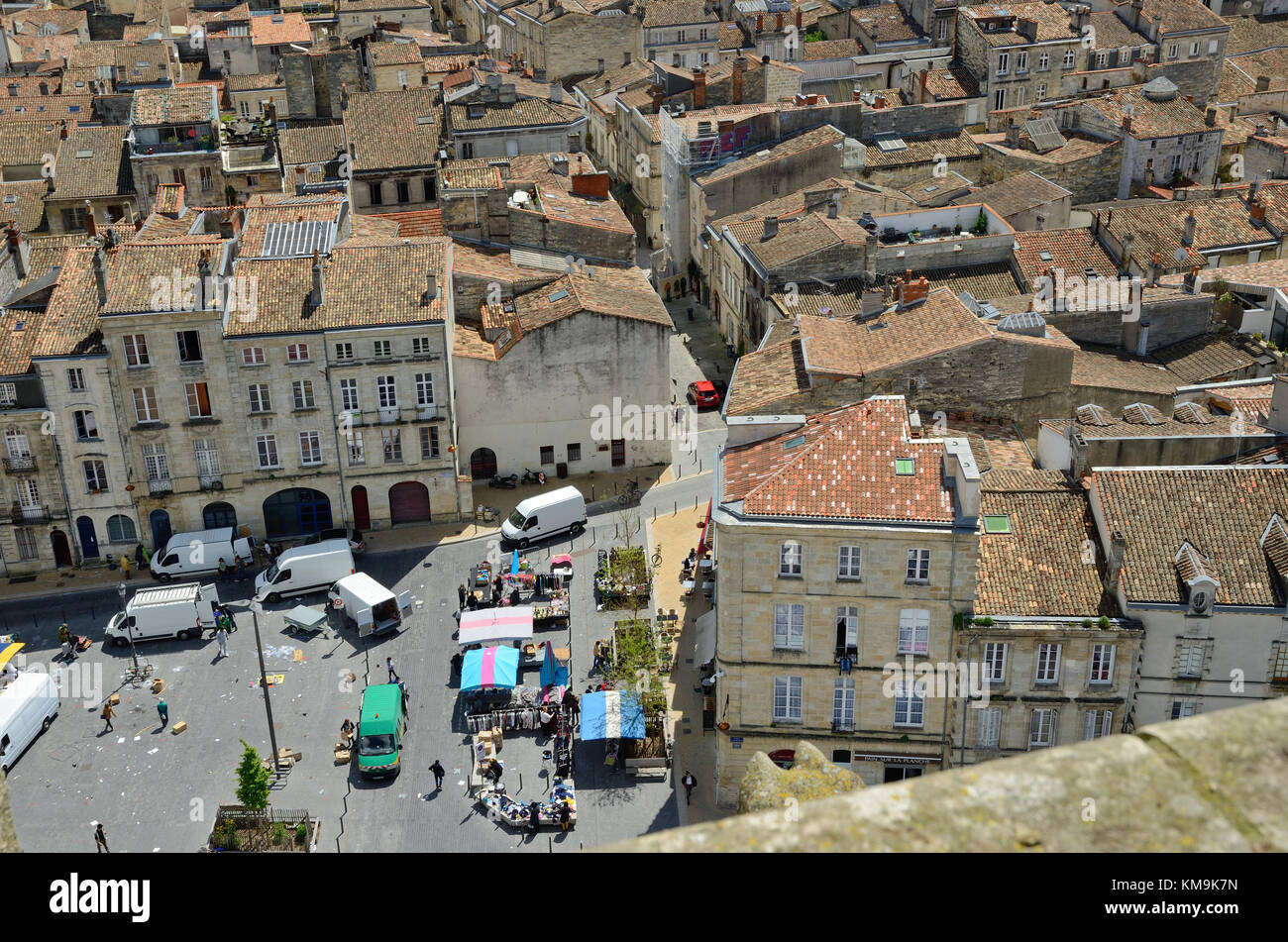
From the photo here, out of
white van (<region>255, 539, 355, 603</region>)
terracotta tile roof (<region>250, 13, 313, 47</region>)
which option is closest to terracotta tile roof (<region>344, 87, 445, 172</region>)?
white van (<region>255, 539, 355, 603</region>)

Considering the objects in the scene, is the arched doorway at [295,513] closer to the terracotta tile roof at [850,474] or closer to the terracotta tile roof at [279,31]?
the terracotta tile roof at [850,474]

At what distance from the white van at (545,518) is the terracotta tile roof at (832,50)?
59.4 m

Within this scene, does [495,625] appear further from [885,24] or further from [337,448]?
[885,24]

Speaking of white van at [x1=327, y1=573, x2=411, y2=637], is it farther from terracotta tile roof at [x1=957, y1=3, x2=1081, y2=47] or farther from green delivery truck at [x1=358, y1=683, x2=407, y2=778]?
terracotta tile roof at [x1=957, y1=3, x2=1081, y2=47]

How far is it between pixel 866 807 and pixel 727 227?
7897 cm

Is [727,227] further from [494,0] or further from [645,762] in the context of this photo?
[494,0]

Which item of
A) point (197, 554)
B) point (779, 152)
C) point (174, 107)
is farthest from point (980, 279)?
point (174, 107)

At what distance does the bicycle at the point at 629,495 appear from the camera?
70000mm

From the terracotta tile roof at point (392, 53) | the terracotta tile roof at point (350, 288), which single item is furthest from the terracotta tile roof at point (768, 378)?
the terracotta tile roof at point (392, 53)

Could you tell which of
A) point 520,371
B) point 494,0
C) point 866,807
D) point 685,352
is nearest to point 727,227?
point 685,352

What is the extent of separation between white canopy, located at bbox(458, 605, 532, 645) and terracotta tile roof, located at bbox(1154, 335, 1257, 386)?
34669mm

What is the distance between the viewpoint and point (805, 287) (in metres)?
75.5

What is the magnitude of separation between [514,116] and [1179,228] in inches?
1696

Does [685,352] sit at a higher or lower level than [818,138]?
lower
